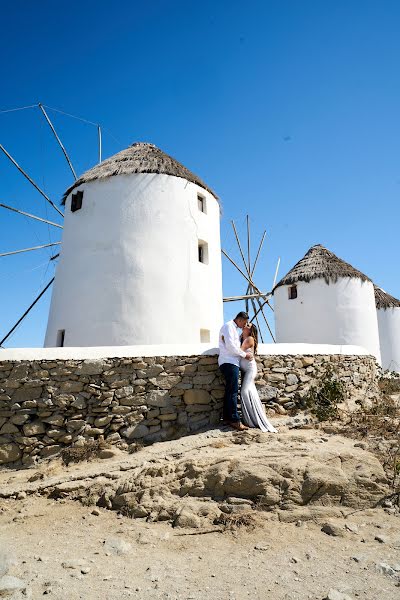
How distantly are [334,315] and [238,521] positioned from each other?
35.6 ft

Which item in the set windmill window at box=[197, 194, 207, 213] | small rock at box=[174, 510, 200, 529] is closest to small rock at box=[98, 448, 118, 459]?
Result: small rock at box=[174, 510, 200, 529]

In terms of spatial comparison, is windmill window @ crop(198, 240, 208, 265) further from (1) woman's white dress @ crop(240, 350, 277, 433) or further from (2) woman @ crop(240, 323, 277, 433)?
(1) woman's white dress @ crop(240, 350, 277, 433)

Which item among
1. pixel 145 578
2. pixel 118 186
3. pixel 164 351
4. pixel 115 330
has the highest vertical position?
pixel 118 186

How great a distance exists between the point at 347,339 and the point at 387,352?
498 centimetres

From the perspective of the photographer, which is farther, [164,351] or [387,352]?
[387,352]

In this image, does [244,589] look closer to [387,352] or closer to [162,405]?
[162,405]

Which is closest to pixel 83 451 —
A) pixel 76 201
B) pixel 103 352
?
pixel 103 352

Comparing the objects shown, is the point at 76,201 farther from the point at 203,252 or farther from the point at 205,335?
the point at 205,335

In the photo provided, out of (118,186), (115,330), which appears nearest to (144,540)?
(115,330)

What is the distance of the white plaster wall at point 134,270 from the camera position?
9.54m

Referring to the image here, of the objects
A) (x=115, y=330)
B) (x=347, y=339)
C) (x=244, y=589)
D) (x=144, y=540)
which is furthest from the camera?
(x=347, y=339)

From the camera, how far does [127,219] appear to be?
10141mm

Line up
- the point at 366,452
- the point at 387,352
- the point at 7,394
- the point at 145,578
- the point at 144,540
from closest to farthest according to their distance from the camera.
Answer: the point at 145,578
the point at 144,540
the point at 366,452
the point at 7,394
the point at 387,352

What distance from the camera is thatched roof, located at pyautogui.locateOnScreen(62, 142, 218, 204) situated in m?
10.6
